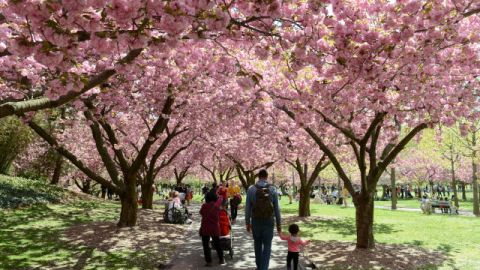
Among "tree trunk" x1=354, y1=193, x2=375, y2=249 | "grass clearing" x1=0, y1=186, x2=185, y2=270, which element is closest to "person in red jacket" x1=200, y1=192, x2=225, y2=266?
"grass clearing" x1=0, y1=186, x2=185, y2=270

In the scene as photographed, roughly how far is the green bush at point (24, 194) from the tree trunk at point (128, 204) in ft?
19.3

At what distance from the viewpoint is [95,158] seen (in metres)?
34.5

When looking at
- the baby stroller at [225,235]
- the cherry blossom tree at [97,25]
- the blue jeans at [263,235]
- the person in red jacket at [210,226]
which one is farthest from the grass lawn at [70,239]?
the cherry blossom tree at [97,25]

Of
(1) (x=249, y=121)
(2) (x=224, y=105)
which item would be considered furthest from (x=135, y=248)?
(1) (x=249, y=121)

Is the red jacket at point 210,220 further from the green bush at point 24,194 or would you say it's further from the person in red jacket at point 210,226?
the green bush at point 24,194

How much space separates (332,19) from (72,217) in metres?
14.6

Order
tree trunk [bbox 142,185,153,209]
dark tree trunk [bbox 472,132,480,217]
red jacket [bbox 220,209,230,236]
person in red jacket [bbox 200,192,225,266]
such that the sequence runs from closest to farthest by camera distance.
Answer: person in red jacket [bbox 200,192,225,266] → red jacket [bbox 220,209,230,236] → tree trunk [bbox 142,185,153,209] → dark tree trunk [bbox 472,132,480,217]

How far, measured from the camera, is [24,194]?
63.5 ft

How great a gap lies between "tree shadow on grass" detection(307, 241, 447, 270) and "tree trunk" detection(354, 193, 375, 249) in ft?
0.94

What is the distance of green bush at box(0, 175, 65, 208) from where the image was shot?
17.4 m

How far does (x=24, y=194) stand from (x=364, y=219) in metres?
16.1

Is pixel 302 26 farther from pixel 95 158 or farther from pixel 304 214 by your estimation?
pixel 95 158

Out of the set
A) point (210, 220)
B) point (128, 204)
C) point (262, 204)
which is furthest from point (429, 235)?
point (128, 204)

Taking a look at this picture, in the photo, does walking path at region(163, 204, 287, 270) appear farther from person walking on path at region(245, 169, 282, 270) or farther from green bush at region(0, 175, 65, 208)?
green bush at region(0, 175, 65, 208)
